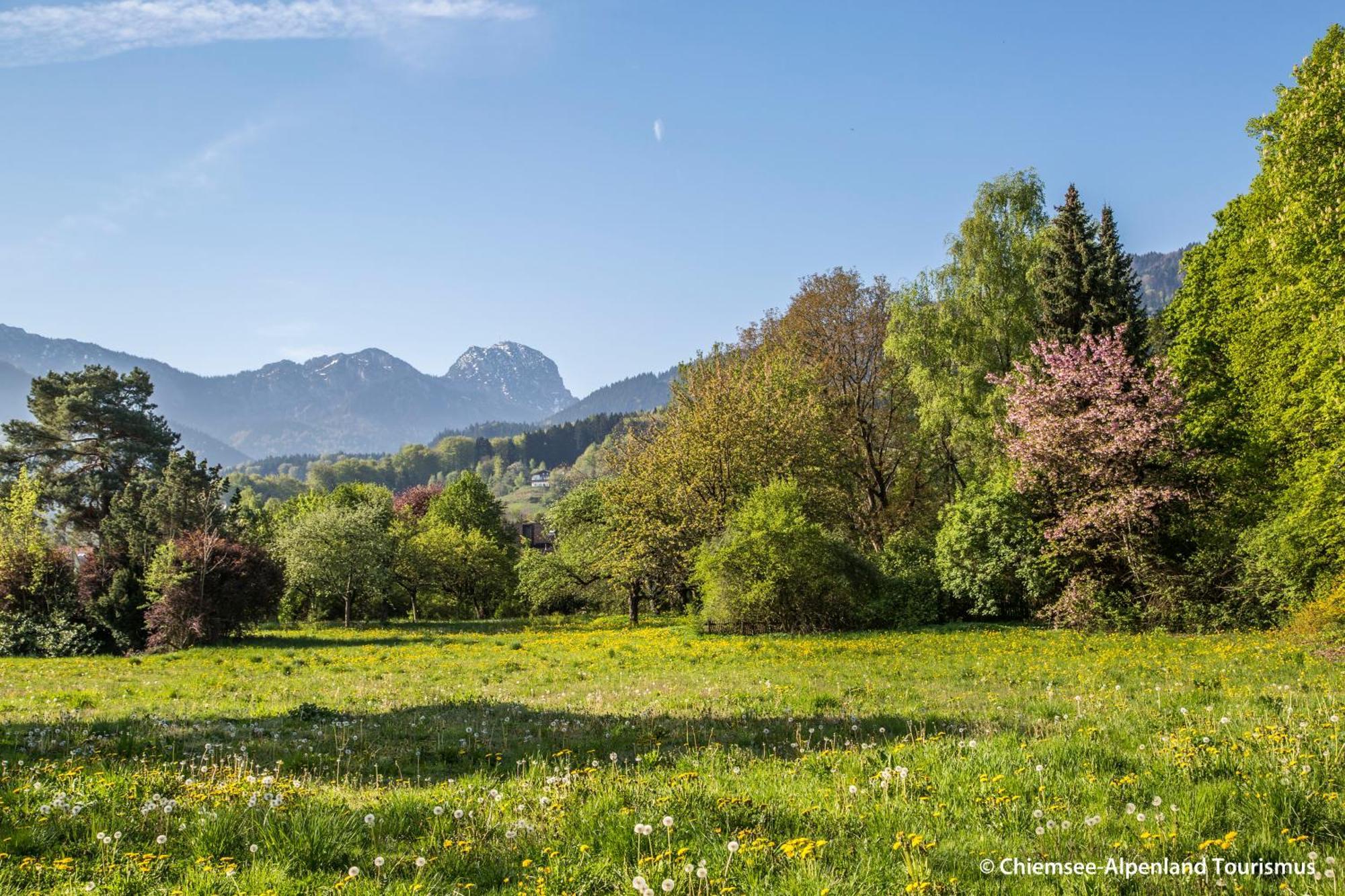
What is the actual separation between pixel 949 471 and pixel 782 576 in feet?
74.6

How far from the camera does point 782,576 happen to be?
3247 centimetres

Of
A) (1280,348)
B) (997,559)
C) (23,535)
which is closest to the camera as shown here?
(1280,348)

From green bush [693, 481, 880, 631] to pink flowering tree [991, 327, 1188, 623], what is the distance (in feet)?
29.0

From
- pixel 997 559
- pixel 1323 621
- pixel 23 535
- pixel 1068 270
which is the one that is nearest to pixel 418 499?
pixel 23 535

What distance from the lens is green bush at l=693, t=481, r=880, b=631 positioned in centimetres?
3247

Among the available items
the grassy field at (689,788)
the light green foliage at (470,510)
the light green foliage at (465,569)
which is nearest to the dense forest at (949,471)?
the light green foliage at (465,569)

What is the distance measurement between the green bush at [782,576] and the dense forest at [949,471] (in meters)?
0.13

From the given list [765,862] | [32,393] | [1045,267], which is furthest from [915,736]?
[32,393]

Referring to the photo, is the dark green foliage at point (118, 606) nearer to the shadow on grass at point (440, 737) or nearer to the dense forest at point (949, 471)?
the dense forest at point (949, 471)

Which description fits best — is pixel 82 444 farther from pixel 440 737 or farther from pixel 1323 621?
pixel 1323 621

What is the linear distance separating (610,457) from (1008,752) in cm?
4095

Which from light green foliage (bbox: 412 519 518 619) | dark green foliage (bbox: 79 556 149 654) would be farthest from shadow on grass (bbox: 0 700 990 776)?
light green foliage (bbox: 412 519 518 619)

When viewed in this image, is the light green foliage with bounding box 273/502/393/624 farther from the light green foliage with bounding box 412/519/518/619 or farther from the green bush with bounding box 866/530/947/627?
the green bush with bounding box 866/530/947/627

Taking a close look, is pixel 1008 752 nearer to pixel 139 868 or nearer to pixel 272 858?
pixel 272 858
